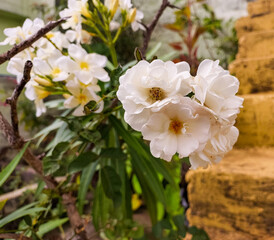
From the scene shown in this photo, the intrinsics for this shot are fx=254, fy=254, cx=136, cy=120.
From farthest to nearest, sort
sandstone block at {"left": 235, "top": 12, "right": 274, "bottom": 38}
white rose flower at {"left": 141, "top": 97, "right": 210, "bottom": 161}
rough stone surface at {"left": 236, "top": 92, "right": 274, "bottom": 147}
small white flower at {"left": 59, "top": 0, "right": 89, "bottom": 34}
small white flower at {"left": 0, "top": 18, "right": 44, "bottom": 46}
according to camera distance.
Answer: sandstone block at {"left": 235, "top": 12, "right": 274, "bottom": 38}
rough stone surface at {"left": 236, "top": 92, "right": 274, "bottom": 147}
small white flower at {"left": 59, "top": 0, "right": 89, "bottom": 34}
small white flower at {"left": 0, "top": 18, "right": 44, "bottom": 46}
white rose flower at {"left": 141, "top": 97, "right": 210, "bottom": 161}

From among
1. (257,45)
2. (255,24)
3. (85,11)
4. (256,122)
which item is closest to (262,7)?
(255,24)

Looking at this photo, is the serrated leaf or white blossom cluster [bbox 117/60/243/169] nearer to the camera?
white blossom cluster [bbox 117/60/243/169]

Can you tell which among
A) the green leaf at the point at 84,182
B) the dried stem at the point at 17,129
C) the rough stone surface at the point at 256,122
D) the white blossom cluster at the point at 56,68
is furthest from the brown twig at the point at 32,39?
the rough stone surface at the point at 256,122

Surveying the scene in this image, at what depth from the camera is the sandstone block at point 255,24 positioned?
134 cm

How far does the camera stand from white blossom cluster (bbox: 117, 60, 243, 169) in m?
0.31

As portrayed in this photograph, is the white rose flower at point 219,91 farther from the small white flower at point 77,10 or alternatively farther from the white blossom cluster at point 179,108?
the small white flower at point 77,10

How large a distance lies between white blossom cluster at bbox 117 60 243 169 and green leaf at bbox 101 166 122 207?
0.32 metres

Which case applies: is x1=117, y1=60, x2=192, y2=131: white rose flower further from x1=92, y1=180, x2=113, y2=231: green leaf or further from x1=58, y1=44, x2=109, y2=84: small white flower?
x1=92, y1=180, x2=113, y2=231: green leaf

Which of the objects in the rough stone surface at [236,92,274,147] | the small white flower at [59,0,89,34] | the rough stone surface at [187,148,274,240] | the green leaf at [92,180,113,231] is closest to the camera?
the small white flower at [59,0,89,34]

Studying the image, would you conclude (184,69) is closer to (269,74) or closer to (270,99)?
(270,99)

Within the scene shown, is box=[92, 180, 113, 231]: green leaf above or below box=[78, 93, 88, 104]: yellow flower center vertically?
below

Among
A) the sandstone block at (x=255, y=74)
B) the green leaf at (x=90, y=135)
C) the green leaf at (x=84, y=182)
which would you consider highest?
the green leaf at (x=90, y=135)

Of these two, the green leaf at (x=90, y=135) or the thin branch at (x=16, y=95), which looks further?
the green leaf at (x=90, y=135)

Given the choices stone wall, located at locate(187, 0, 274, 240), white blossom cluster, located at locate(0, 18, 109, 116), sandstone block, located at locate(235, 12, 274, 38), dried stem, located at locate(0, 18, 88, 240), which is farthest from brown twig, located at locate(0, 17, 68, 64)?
sandstone block, located at locate(235, 12, 274, 38)
